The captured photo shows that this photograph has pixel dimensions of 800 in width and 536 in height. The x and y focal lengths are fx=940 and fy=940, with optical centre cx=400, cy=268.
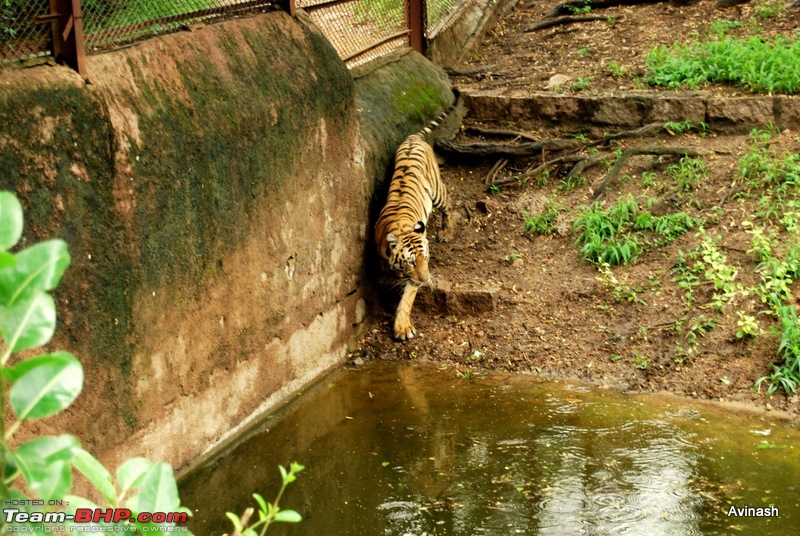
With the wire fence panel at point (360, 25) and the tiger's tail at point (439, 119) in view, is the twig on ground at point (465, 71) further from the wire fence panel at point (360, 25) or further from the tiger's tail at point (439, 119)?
the wire fence panel at point (360, 25)

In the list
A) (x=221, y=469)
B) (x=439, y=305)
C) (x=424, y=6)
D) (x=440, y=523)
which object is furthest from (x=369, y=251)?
(x=424, y=6)

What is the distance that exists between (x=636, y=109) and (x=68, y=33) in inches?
225

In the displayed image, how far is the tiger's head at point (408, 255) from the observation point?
22.3ft

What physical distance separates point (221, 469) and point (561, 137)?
5122 millimetres

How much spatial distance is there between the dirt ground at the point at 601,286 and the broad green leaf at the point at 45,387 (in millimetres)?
5308

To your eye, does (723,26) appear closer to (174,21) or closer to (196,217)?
(174,21)

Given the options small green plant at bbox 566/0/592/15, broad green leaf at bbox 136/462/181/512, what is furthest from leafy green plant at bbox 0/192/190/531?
small green plant at bbox 566/0/592/15

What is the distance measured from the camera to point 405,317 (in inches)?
273

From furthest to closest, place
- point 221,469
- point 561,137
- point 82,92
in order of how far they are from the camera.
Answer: point 561,137, point 221,469, point 82,92

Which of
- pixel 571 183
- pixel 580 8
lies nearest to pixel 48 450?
pixel 571 183

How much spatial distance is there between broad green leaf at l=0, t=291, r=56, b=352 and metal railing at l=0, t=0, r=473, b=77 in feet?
11.6

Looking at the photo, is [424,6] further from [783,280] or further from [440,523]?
[440,523]

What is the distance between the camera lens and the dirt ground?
20.0ft

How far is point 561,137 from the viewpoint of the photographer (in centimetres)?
895
